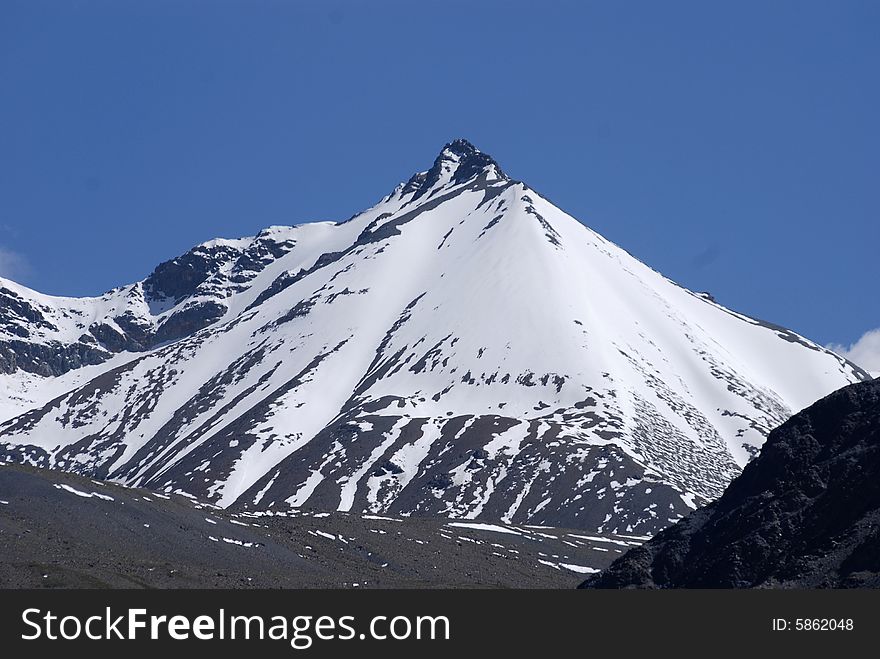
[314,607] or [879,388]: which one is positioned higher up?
[879,388]

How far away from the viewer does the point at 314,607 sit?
2559 inches

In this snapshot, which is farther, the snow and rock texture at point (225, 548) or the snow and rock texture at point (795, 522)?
the snow and rock texture at point (225, 548)

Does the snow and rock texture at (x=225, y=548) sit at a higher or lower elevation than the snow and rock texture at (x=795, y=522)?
higher

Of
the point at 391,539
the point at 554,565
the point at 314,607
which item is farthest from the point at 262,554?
the point at 314,607

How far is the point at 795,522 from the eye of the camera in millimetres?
90812

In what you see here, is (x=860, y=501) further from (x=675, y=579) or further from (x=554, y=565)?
(x=554, y=565)

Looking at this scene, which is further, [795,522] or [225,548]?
[225,548]

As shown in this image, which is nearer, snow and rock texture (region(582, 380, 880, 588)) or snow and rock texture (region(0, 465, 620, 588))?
snow and rock texture (region(582, 380, 880, 588))

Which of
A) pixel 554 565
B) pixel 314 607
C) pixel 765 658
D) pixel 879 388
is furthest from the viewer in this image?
pixel 554 565

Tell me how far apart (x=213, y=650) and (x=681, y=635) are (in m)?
21.2

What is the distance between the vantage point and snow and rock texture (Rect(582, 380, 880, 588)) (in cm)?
8300

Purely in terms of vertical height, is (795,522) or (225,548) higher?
(225,548)

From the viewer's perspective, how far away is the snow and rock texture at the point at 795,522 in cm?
8300

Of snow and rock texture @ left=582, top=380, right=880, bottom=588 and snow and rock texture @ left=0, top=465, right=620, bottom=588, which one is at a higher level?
snow and rock texture @ left=0, top=465, right=620, bottom=588
